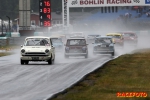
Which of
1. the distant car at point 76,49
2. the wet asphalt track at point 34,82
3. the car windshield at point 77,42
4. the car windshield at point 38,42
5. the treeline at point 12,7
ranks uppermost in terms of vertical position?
the treeline at point 12,7

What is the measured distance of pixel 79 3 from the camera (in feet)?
241

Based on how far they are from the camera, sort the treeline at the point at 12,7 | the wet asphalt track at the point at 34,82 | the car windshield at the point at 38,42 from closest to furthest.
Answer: the wet asphalt track at the point at 34,82
the car windshield at the point at 38,42
the treeline at the point at 12,7

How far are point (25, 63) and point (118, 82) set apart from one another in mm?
12513

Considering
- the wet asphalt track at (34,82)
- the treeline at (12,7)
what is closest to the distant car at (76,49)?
the wet asphalt track at (34,82)

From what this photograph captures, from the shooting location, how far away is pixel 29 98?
16344 mm

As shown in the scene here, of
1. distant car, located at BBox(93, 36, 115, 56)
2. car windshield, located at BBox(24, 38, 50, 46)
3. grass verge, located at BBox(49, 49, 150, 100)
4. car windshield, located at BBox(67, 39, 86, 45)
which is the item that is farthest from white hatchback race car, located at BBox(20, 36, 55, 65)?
distant car, located at BBox(93, 36, 115, 56)

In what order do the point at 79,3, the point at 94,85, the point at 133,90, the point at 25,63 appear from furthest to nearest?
the point at 79,3 → the point at 25,63 → the point at 94,85 → the point at 133,90

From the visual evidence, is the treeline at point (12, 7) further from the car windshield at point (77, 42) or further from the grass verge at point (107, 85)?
the grass verge at point (107, 85)

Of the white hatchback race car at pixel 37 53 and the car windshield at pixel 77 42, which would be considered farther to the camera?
the car windshield at pixel 77 42

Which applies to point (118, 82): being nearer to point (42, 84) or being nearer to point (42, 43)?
point (42, 84)

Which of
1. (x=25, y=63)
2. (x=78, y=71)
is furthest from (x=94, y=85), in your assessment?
(x=25, y=63)

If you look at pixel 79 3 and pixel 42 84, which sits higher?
pixel 79 3

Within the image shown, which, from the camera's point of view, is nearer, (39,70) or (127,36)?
(39,70)

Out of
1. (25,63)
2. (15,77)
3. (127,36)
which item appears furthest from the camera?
(127,36)
